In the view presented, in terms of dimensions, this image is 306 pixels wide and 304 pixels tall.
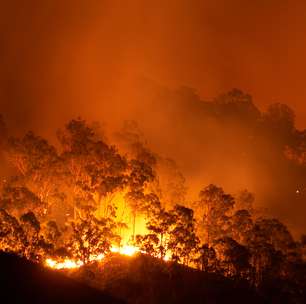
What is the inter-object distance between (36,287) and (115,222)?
14081mm

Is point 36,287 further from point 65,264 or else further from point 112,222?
point 112,222

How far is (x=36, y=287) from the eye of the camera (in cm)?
1473

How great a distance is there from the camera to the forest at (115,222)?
80.4 feet

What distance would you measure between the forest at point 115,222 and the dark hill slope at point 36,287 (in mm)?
7281

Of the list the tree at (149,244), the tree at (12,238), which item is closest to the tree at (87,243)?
the tree at (149,244)

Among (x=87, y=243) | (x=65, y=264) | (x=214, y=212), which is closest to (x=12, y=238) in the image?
(x=65, y=264)

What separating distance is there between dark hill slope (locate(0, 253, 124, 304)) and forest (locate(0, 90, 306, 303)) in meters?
7.28

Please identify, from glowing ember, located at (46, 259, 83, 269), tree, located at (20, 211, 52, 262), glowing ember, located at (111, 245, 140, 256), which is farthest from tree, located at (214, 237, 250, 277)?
tree, located at (20, 211, 52, 262)

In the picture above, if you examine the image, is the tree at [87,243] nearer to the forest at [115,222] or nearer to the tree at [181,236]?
the forest at [115,222]

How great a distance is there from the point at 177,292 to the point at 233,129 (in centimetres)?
3475

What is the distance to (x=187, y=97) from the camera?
198 feet

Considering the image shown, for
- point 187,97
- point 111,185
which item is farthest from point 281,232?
point 187,97

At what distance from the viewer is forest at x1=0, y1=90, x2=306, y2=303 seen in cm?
2450

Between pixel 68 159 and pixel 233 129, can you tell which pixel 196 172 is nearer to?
pixel 233 129
